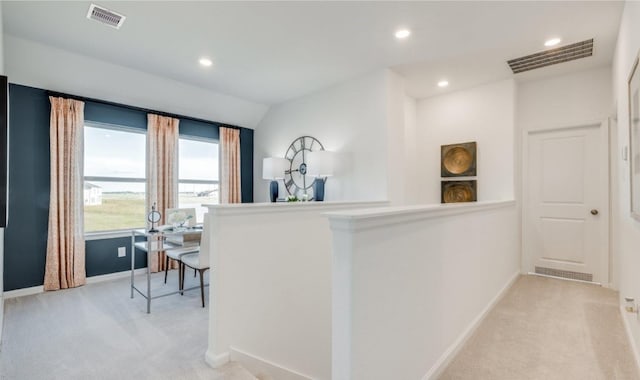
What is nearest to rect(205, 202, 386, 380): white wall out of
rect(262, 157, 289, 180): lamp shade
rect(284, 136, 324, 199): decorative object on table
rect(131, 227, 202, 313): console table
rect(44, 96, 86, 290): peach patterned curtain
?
rect(131, 227, 202, 313): console table

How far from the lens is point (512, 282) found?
3.69 metres

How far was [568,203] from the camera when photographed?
3.87m

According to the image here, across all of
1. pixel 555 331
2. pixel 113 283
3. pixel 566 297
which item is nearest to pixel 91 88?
pixel 113 283

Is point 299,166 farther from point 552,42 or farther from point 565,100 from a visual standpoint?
point 565,100

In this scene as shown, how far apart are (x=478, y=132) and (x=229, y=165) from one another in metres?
3.87

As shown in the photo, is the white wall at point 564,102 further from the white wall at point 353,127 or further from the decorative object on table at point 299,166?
the decorative object on table at point 299,166

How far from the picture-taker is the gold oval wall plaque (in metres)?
4.29

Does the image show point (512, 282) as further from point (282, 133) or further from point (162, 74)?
point (162, 74)

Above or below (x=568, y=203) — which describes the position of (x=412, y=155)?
above

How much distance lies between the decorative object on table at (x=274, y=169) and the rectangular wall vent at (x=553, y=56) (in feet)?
10.4

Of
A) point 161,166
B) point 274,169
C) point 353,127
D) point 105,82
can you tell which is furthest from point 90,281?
point 353,127

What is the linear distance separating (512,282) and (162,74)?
4973mm

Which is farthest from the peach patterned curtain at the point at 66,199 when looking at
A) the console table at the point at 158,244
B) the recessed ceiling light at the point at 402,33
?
the recessed ceiling light at the point at 402,33

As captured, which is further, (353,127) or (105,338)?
(353,127)
